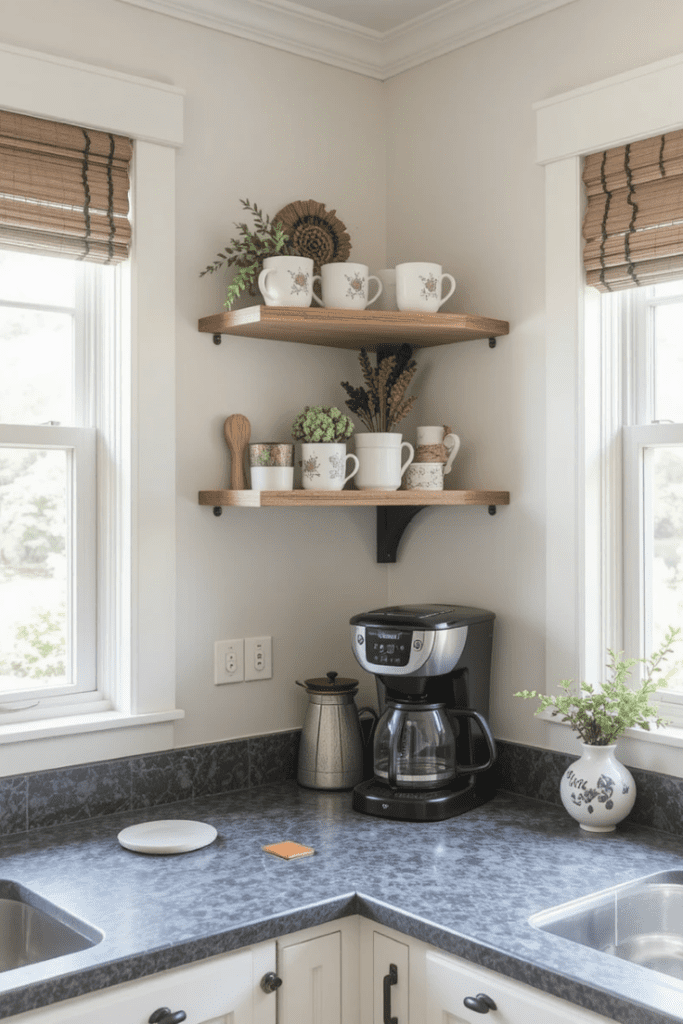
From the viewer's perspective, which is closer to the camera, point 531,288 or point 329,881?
point 329,881

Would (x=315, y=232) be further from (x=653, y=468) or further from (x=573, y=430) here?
(x=653, y=468)

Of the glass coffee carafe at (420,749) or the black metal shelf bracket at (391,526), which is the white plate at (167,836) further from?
the black metal shelf bracket at (391,526)

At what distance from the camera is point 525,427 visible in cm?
228

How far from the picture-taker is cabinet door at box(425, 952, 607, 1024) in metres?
1.42

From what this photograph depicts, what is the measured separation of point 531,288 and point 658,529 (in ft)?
1.94

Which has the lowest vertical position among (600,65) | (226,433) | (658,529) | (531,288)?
(658,529)

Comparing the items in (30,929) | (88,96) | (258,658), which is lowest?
(30,929)

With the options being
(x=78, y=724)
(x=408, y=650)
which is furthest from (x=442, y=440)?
(x=78, y=724)

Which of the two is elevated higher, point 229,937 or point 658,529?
point 658,529

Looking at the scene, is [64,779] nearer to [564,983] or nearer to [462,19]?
[564,983]

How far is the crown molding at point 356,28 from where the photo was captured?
7.32ft

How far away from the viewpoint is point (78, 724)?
2.06 metres

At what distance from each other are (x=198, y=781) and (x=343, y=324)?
1.04 meters

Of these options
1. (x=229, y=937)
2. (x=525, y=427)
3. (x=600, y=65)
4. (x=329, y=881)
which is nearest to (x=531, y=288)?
(x=525, y=427)
